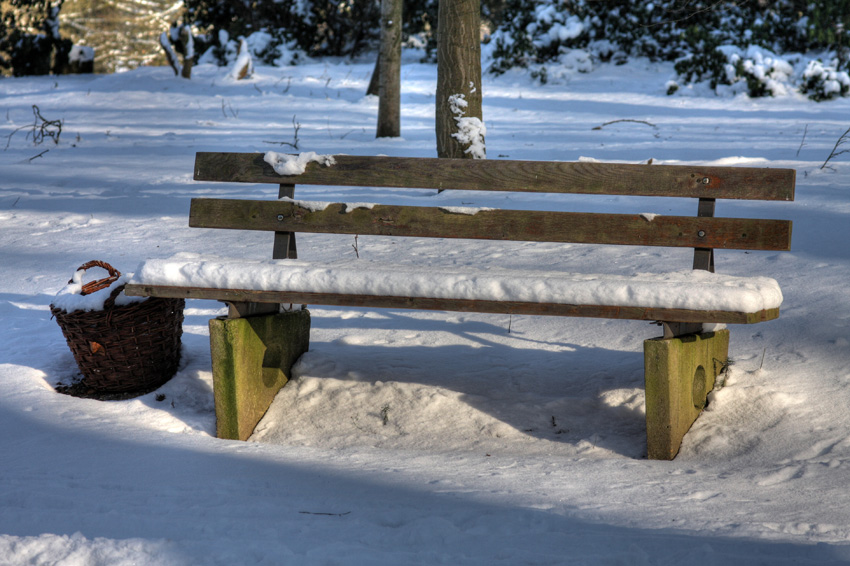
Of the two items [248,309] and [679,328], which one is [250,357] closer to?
[248,309]

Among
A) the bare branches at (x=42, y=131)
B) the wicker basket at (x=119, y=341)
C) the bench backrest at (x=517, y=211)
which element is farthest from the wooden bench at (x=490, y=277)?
the bare branches at (x=42, y=131)

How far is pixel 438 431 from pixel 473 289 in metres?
0.74

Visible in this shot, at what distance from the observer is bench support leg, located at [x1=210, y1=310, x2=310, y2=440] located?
10.2ft

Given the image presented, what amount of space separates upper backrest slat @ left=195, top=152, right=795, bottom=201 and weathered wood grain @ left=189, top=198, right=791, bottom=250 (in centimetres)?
14

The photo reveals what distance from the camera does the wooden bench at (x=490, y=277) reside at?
2807 mm

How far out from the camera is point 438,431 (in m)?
3.23

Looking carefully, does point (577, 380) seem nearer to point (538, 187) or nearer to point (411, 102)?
point (538, 187)

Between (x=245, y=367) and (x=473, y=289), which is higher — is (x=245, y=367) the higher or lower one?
the lower one

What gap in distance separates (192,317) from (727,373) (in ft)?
10.2

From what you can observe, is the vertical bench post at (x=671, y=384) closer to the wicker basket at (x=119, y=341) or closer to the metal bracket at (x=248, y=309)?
the metal bracket at (x=248, y=309)

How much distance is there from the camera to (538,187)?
351 centimetres

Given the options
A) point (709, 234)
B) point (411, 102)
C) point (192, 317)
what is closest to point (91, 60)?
point (411, 102)

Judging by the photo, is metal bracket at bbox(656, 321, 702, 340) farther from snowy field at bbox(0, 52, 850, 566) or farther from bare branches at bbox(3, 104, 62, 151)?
bare branches at bbox(3, 104, 62, 151)

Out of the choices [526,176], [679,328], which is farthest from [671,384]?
[526,176]
